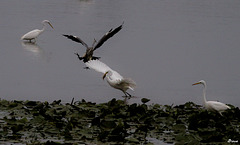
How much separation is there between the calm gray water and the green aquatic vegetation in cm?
112

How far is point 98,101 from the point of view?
876 cm

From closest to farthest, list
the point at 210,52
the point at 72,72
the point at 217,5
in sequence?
the point at 72,72
the point at 210,52
the point at 217,5

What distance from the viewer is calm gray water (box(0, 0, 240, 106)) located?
9.58m

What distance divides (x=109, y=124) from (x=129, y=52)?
6634 mm

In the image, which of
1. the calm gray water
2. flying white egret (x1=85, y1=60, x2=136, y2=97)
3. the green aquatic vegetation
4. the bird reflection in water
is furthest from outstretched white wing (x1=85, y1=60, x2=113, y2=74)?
the bird reflection in water

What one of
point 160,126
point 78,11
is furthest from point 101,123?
point 78,11

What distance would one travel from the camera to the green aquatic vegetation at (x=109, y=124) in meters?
6.33

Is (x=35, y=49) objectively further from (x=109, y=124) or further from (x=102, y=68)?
(x=109, y=124)

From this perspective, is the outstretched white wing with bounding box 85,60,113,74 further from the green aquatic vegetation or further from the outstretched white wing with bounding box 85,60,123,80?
the green aquatic vegetation

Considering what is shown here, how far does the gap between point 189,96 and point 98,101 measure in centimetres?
173

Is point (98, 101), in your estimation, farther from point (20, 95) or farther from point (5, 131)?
point (5, 131)

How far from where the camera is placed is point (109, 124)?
22.0ft

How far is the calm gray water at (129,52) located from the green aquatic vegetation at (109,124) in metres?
1.12

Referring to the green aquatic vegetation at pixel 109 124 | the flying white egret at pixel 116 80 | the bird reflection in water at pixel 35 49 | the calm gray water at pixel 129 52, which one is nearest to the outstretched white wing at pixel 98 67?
the flying white egret at pixel 116 80
